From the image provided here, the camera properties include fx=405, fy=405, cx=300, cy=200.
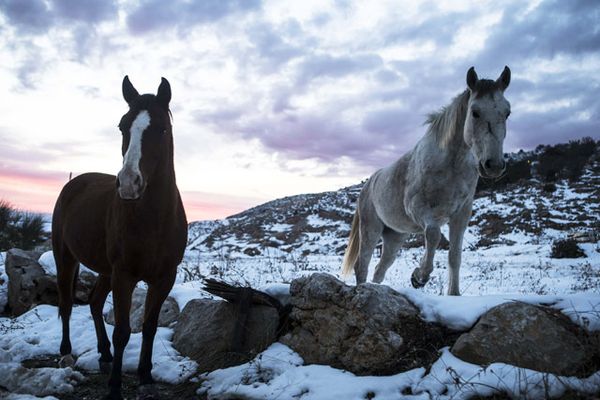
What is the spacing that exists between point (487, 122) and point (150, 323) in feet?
13.1

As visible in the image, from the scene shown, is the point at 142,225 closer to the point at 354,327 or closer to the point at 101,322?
the point at 101,322

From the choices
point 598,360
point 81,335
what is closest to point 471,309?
point 598,360

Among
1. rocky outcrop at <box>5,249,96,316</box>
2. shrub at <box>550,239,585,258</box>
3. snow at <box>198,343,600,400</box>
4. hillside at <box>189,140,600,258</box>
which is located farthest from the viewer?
hillside at <box>189,140,600,258</box>

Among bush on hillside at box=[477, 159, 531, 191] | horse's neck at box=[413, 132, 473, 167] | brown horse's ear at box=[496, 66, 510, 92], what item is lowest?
horse's neck at box=[413, 132, 473, 167]

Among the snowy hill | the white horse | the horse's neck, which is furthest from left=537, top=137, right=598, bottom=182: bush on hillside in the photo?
the horse's neck

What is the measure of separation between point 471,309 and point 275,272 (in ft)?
25.2

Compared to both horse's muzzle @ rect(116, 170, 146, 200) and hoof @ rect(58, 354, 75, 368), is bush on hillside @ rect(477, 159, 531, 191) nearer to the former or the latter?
hoof @ rect(58, 354, 75, 368)

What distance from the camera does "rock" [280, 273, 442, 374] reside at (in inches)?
142

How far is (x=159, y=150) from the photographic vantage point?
3.67 meters

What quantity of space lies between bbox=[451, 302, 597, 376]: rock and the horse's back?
370 cm

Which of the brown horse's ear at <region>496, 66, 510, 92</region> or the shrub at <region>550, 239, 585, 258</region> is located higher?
the brown horse's ear at <region>496, 66, 510, 92</region>

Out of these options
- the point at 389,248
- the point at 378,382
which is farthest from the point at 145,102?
the point at 389,248

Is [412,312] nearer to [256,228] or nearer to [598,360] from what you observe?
[598,360]

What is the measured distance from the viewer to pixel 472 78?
4500mm
